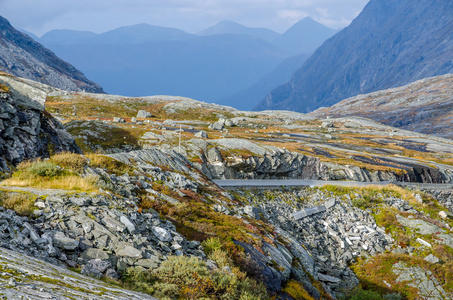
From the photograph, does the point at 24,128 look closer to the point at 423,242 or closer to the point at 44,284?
the point at 44,284

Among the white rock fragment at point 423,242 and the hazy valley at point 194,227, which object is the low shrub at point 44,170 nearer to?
the hazy valley at point 194,227

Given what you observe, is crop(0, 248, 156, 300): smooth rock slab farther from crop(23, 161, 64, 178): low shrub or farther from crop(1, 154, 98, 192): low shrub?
crop(23, 161, 64, 178): low shrub

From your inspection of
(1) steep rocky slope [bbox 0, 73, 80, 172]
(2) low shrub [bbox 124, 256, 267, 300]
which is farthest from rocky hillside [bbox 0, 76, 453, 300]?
(1) steep rocky slope [bbox 0, 73, 80, 172]

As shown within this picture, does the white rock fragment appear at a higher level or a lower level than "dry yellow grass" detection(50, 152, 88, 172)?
lower

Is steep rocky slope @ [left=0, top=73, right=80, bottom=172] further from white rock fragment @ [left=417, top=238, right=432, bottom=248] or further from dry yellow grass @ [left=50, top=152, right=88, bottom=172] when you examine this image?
white rock fragment @ [left=417, top=238, right=432, bottom=248]

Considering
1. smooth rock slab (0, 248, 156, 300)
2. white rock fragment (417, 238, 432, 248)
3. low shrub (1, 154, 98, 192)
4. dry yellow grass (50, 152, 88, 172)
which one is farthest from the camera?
white rock fragment (417, 238, 432, 248)

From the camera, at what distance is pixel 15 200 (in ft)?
35.0

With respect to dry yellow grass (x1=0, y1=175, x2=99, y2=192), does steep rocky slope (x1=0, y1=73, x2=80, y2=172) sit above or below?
above

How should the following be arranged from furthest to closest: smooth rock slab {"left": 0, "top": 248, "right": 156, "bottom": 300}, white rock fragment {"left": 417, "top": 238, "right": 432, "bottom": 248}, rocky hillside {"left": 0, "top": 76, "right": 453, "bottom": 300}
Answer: white rock fragment {"left": 417, "top": 238, "right": 432, "bottom": 248}
rocky hillside {"left": 0, "top": 76, "right": 453, "bottom": 300}
smooth rock slab {"left": 0, "top": 248, "right": 156, "bottom": 300}

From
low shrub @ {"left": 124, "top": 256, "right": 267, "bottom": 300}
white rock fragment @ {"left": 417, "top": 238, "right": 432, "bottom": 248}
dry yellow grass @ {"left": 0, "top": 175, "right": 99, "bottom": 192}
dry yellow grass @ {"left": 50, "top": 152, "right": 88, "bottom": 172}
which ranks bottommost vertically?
white rock fragment @ {"left": 417, "top": 238, "right": 432, "bottom": 248}

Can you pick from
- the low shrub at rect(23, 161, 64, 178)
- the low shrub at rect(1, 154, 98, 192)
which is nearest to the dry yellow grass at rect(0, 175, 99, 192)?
the low shrub at rect(1, 154, 98, 192)

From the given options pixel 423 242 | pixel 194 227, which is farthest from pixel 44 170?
pixel 423 242

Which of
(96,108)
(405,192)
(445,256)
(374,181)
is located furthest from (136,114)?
(445,256)

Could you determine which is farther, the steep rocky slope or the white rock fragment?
the white rock fragment
